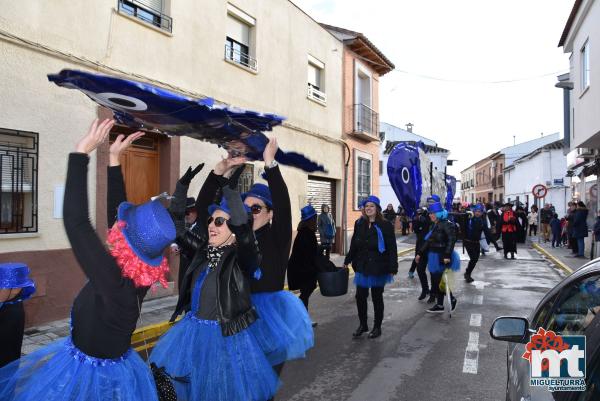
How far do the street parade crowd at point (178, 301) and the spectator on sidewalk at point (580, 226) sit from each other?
1468 centimetres

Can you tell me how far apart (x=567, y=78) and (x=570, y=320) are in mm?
19288

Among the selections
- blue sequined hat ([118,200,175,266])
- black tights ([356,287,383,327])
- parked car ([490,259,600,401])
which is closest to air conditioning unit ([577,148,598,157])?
black tights ([356,287,383,327])

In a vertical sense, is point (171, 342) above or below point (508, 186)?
below

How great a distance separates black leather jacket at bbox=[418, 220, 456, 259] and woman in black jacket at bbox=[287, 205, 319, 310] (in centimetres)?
233

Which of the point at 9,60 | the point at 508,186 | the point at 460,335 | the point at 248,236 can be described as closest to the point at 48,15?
the point at 9,60

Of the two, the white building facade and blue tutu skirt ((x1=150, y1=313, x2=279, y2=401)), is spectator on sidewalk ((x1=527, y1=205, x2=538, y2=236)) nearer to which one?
the white building facade

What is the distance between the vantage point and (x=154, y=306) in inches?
319

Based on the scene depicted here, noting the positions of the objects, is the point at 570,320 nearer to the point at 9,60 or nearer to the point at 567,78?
the point at 9,60

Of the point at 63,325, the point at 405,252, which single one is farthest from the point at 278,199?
the point at 405,252

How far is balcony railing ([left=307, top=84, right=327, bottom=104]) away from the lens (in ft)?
49.4

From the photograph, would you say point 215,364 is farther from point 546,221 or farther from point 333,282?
point 546,221

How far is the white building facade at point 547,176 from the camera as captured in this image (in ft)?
124

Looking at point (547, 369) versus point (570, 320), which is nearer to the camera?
point (547, 369)

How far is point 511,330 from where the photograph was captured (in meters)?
2.44
